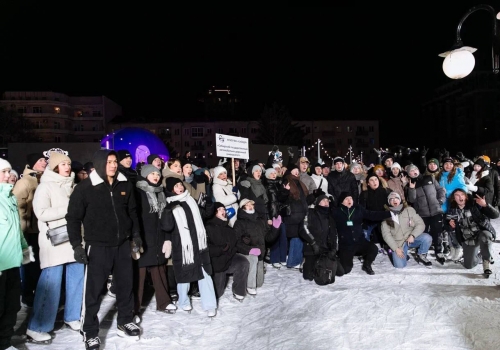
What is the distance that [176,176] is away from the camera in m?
7.02

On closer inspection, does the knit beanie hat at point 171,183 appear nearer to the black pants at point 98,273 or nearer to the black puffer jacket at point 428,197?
the black pants at point 98,273

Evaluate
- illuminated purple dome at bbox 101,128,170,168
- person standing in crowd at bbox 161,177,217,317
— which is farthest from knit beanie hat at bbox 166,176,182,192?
illuminated purple dome at bbox 101,128,170,168

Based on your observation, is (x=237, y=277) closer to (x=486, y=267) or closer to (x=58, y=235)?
(x=58, y=235)

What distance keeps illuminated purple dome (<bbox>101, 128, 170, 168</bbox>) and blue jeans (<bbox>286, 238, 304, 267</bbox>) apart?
7.30 meters

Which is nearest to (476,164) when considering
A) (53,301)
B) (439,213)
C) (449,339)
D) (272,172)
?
(439,213)

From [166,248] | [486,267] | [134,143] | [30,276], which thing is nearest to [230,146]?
[166,248]

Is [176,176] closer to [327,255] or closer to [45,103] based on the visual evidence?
[327,255]

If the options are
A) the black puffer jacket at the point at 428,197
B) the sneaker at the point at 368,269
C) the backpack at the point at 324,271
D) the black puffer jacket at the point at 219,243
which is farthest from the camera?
the black puffer jacket at the point at 428,197

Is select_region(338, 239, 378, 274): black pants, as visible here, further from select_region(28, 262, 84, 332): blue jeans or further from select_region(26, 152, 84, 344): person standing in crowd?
select_region(28, 262, 84, 332): blue jeans

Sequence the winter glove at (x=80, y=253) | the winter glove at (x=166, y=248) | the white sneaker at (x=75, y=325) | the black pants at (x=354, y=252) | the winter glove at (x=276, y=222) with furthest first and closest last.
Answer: the black pants at (x=354, y=252) < the winter glove at (x=276, y=222) < the winter glove at (x=166, y=248) < the white sneaker at (x=75, y=325) < the winter glove at (x=80, y=253)

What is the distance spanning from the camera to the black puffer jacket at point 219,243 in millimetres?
6973

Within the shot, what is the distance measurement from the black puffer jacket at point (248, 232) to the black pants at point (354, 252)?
2.00 metres

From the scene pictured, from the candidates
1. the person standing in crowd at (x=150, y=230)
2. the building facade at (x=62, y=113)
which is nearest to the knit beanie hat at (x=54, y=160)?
the person standing in crowd at (x=150, y=230)

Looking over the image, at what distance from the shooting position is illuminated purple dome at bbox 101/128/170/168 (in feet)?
48.9
